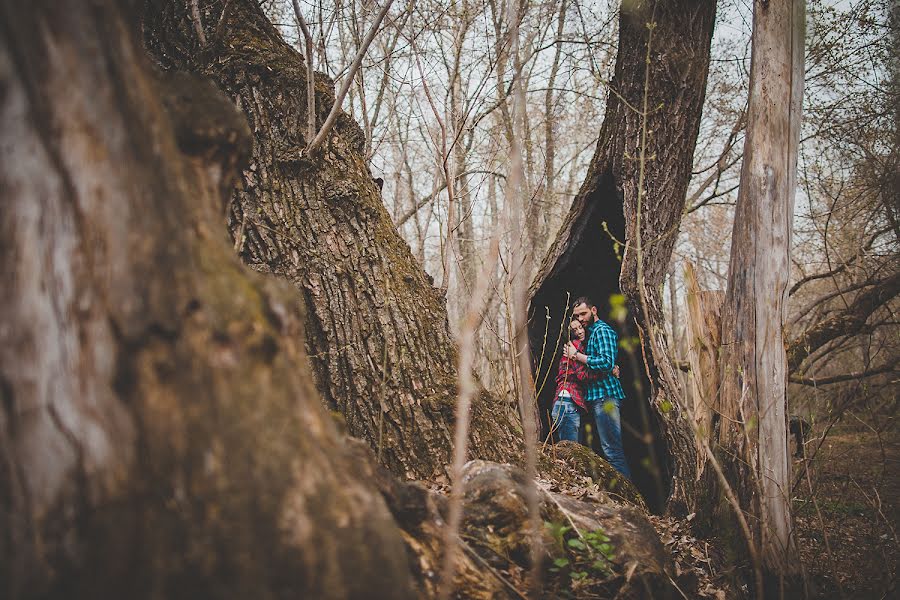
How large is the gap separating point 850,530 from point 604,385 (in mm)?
2470

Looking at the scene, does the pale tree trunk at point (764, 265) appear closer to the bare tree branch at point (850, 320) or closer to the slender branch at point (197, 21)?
the bare tree branch at point (850, 320)

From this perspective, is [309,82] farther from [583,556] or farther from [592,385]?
[592,385]

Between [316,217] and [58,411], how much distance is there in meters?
2.04

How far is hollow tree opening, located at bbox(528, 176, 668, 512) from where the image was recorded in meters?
4.75

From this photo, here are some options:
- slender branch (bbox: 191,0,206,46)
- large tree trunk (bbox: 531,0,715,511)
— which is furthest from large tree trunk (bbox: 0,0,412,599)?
large tree trunk (bbox: 531,0,715,511)

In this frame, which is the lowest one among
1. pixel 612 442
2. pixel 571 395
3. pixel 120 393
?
pixel 612 442

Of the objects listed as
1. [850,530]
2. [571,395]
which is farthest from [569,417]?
[850,530]

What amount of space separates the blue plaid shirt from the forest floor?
160 cm

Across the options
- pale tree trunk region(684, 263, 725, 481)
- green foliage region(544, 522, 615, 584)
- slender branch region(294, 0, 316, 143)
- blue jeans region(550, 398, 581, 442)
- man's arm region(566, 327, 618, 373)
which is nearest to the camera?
green foliage region(544, 522, 615, 584)

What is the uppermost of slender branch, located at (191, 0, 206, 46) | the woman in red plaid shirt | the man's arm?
slender branch, located at (191, 0, 206, 46)

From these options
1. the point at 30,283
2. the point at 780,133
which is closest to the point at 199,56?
the point at 30,283

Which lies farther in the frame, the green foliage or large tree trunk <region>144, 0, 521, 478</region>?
large tree trunk <region>144, 0, 521, 478</region>

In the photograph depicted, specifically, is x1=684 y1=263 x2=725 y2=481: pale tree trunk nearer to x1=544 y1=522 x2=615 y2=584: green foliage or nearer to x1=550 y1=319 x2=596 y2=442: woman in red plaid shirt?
x1=550 y1=319 x2=596 y2=442: woman in red plaid shirt

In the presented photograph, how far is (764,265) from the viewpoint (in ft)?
10.3
